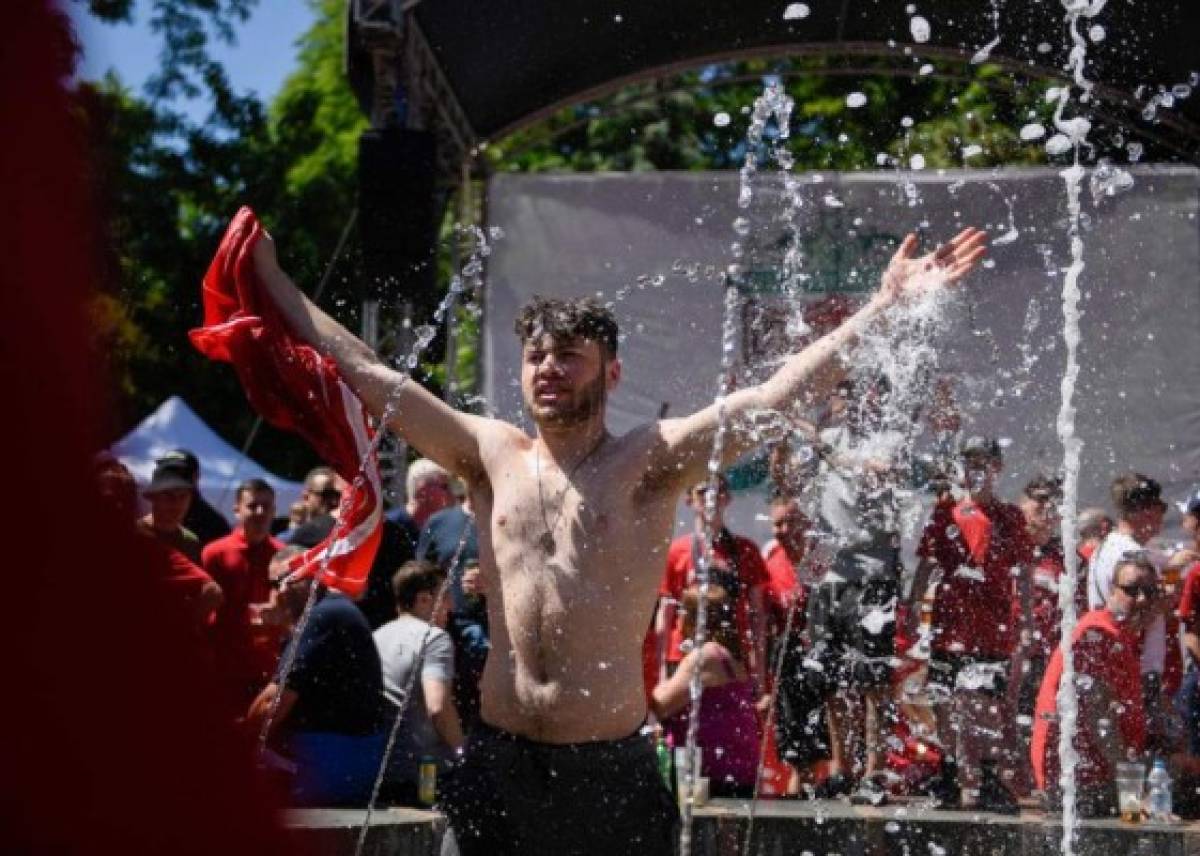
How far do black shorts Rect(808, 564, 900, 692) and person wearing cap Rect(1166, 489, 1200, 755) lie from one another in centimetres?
133

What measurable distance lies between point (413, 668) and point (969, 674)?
245cm

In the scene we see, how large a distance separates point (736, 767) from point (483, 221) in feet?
16.9

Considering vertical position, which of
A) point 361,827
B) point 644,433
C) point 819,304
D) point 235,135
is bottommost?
point 361,827

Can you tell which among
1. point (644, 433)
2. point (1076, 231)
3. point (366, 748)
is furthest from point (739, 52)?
point (644, 433)

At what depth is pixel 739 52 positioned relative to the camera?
36.0 feet

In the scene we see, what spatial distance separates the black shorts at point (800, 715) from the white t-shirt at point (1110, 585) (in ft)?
4.18

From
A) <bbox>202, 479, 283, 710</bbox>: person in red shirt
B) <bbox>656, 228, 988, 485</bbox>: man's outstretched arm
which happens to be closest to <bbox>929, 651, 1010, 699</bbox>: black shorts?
<bbox>202, 479, 283, 710</bbox>: person in red shirt

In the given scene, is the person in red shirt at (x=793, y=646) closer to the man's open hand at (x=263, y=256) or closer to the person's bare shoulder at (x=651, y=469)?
the person's bare shoulder at (x=651, y=469)

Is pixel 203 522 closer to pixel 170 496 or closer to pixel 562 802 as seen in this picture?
pixel 170 496

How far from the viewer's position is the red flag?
14.7 feet

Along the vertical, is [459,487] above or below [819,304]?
below

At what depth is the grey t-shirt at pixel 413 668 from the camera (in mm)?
6812

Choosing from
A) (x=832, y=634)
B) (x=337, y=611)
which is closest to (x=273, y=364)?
(x=337, y=611)

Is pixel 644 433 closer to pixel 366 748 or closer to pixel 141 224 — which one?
pixel 366 748
